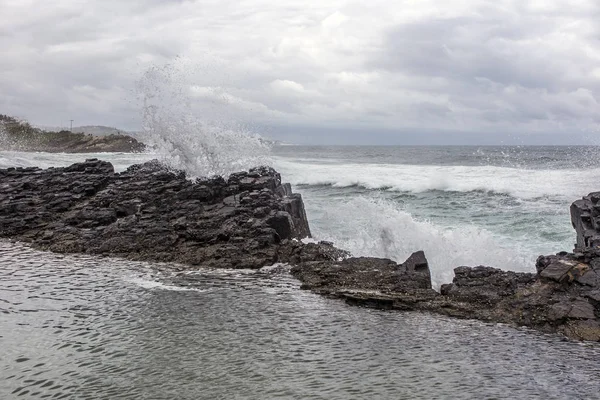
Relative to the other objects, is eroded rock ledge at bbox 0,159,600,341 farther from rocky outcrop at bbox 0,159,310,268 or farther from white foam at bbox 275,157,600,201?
white foam at bbox 275,157,600,201

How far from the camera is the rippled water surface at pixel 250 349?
27.1 ft

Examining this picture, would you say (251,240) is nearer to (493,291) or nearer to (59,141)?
(493,291)

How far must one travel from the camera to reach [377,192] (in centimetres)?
4216

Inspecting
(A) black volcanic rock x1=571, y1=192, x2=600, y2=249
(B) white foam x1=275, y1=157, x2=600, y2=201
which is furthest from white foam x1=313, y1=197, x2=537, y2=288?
(B) white foam x1=275, y1=157, x2=600, y2=201

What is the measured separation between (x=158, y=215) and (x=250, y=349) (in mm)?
9985

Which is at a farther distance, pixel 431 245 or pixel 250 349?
pixel 431 245

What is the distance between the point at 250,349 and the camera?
384 inches

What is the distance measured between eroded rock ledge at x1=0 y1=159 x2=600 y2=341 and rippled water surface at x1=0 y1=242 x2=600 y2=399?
948 millimetres

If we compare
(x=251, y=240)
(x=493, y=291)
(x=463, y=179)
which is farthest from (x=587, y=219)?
(x=463, y=179)

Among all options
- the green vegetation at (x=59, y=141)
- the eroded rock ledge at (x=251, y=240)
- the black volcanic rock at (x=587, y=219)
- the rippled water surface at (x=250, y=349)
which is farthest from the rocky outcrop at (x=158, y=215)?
the green vegetation at (x=59, y=141)

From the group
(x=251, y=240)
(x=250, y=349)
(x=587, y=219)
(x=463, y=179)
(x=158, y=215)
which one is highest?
(x=463, y=179)

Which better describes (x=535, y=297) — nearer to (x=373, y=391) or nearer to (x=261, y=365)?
(x=373, y=391)

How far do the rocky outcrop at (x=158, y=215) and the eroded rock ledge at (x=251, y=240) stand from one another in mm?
40

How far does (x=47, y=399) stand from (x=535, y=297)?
982 centimetres
